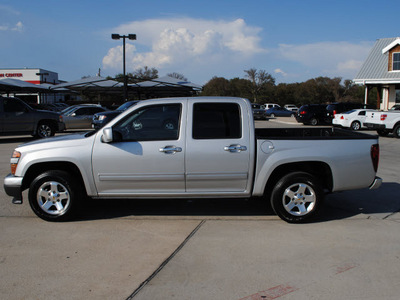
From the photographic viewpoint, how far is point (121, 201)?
6609 mm

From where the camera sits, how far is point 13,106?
15.1 meters

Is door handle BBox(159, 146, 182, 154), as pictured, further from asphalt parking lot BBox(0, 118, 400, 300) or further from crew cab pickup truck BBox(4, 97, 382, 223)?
asphalt parking lot BBox(0, 118, 400, 300)

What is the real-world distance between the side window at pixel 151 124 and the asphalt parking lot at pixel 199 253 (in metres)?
1.22

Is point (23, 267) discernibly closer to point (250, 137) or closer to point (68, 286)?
point (68, 286)

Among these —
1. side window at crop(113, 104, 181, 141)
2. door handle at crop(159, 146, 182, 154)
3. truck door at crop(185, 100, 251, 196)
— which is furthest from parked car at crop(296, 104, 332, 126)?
door handle at crop(159, 146, 182, 154)

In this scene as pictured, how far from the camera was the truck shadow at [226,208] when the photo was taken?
5.80 meters

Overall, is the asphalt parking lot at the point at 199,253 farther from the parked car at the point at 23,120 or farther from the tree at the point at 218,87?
the tree at the point at 218,87

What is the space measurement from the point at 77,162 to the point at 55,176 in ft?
1.23

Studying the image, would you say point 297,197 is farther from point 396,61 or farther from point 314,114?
point 396,61

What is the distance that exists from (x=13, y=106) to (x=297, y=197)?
522 inches

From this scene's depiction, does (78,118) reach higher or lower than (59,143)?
higher

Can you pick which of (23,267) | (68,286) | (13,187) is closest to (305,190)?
(68,286)

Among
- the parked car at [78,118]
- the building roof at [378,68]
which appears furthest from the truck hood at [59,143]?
the building roof at [378,68]

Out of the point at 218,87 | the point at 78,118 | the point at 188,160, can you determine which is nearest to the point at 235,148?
the point at 188,160
